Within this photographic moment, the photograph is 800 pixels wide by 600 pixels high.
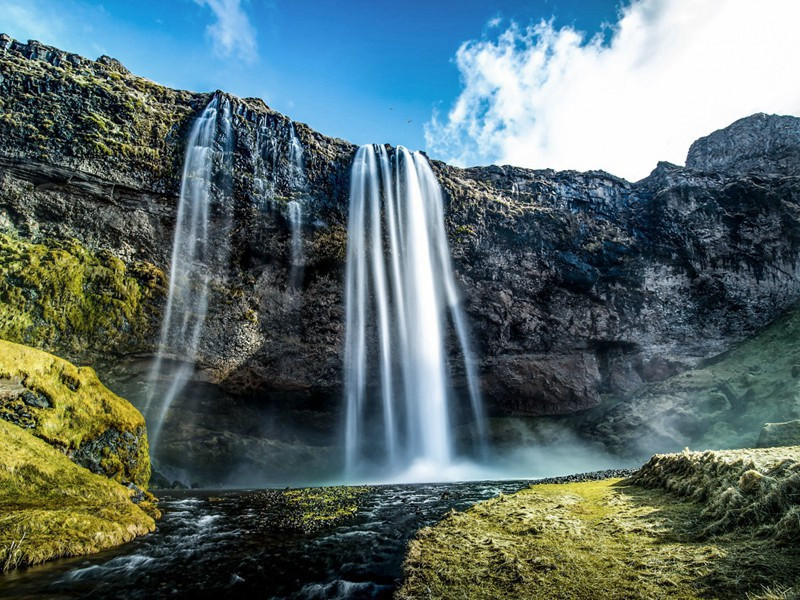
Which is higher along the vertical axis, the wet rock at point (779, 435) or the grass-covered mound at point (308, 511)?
the wet rock at point (779, 435)

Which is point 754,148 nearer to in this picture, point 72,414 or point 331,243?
point 331,243

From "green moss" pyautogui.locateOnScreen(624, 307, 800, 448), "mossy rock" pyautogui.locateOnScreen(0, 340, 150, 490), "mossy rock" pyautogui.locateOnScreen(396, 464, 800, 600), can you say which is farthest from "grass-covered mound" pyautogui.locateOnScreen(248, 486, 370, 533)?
"green moss" pyautogui.locateOnScreen(624, 307, 800, 448)

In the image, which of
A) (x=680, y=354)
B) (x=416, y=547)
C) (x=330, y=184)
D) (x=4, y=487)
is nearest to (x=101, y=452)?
(x=4, y=487)

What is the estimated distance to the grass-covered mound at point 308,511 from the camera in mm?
12719

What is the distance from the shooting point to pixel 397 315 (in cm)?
3819

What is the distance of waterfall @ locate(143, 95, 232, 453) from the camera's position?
31.0 m

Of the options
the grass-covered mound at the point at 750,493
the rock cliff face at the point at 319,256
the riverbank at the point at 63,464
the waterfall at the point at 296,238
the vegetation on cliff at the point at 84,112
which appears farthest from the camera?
the waterfall at the point at 296,238

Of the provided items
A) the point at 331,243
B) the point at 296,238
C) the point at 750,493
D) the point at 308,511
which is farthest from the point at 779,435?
the point at 296,238

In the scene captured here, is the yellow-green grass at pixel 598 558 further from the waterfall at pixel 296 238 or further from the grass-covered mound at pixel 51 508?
the waterfall at pixel 296 238

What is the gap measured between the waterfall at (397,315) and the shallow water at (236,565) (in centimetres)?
2479

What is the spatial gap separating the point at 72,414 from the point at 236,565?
37.1 ft

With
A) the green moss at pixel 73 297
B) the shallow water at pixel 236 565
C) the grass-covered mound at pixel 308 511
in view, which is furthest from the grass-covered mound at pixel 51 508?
the green moss at pixel 73 297

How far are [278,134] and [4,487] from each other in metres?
31.5

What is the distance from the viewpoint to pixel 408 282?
38.3 metres
